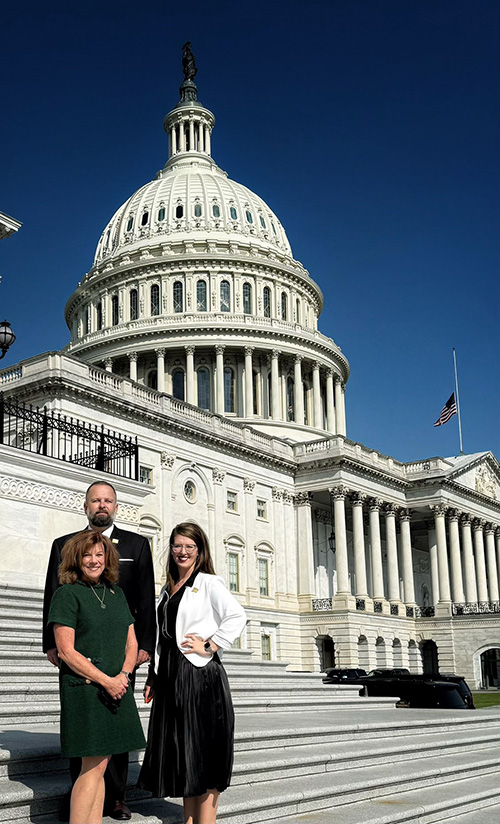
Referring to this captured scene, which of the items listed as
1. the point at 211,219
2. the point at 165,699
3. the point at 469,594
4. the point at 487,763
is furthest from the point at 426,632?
the point at 165,699

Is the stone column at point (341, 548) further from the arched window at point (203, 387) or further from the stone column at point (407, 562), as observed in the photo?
the arched window at point (203, 387)

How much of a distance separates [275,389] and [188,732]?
2804 inches

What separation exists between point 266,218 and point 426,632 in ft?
147

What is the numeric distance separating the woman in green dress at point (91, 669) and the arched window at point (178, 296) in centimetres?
7524

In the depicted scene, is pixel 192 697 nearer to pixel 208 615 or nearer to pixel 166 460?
pixel 208 615

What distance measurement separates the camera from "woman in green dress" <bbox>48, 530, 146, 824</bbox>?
6562 millimetres

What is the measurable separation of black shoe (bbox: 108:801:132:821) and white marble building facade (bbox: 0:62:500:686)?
3507 cm

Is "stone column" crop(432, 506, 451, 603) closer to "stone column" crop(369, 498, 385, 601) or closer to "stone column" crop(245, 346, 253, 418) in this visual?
"stone column" crop(369, 498, 385, 601)

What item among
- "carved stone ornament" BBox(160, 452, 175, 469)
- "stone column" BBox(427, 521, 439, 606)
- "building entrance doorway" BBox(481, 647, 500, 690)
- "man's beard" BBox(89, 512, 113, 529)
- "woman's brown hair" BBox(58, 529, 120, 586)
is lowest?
"building entrance doorway" BBox(481, 647, 500, 690)

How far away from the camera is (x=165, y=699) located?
7.31 m

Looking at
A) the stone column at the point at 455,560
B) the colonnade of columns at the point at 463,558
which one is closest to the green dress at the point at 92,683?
the colonnade of columns at the point at 463,558

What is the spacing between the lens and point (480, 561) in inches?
3019

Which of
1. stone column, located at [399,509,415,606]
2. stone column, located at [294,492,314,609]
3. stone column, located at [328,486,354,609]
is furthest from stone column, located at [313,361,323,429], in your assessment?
stone column, located at [328,486,354,609]

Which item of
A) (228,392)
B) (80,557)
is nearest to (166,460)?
(228,392)
